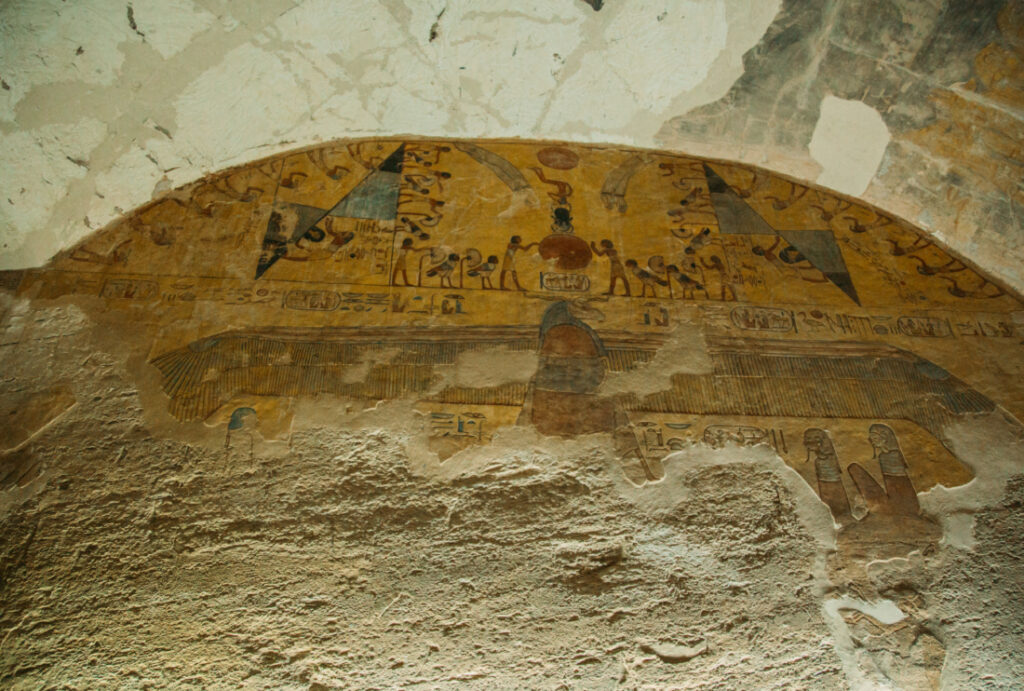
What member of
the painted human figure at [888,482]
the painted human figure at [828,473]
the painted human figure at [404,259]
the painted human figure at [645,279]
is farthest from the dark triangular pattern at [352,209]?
the painted human figure at [888,482]

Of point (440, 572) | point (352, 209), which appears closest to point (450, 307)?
point (352, 209)

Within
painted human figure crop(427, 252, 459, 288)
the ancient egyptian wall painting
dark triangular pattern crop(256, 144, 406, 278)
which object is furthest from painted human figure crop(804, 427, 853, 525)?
dark triangular pattern crop(256, 144, 406, 278)

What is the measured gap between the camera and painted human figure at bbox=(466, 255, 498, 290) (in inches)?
137

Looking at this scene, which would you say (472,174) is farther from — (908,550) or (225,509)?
(908,550)

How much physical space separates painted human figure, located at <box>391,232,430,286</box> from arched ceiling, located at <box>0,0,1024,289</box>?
0.79 meters

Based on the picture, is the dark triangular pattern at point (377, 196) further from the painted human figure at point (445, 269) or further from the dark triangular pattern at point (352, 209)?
the painted human figure at point (445, 269)

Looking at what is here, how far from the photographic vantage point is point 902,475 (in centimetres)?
295

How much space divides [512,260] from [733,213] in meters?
1.16

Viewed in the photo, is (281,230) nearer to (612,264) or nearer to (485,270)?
(485,270)

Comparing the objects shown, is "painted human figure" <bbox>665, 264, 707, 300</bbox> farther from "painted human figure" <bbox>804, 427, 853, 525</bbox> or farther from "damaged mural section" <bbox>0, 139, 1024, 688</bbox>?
"painted human figure" <bbox>804, 427, 853, 525</bbox>

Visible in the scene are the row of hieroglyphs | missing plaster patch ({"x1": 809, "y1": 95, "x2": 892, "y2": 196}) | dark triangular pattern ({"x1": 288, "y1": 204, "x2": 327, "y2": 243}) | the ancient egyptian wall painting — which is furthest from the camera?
missing plaster patch ({"x1": 809, "y1": 95, "x2": 892, "y2": 196})

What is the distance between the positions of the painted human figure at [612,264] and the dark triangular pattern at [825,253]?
85 centimetres

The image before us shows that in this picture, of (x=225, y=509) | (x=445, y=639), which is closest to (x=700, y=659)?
(x=445, y=639)

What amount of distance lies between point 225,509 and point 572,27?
2608 mm
